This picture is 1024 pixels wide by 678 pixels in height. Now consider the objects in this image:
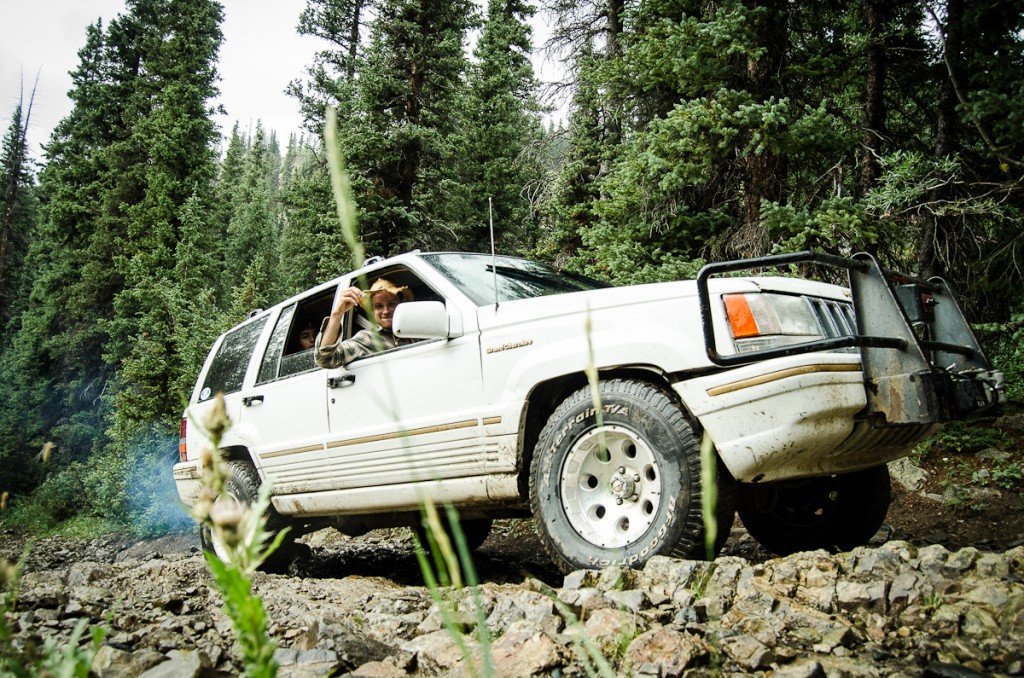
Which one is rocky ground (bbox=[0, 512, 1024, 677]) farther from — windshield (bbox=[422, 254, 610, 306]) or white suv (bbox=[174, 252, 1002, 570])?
windshield (bbox=[422, 254, 610, 306])

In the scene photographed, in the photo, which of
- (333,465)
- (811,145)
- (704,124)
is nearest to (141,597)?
(333,465)

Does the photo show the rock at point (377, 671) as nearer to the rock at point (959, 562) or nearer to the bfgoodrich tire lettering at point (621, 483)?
the bfgoodrich tire lettering at point (621, 483)

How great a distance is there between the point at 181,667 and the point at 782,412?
2.32 metres

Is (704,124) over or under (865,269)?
over

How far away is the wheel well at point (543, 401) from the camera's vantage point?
313 centimetres

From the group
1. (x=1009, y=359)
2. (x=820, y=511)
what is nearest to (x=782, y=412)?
(x=820, y=511)

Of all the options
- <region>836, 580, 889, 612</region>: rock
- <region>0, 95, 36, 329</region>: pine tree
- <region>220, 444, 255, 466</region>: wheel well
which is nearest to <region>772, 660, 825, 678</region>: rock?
<region>836, 580, 889, 612</region>: rock

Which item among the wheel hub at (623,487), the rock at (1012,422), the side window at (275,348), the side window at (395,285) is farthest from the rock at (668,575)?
the rock at (1012,422)

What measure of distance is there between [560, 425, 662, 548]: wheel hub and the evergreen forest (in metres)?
1.97

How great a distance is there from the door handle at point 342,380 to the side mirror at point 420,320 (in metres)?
0.90

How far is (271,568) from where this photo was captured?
17.1 feet

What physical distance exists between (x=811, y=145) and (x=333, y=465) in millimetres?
6329

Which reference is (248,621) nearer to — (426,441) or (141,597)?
(426,441)

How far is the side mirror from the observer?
3334 mm
